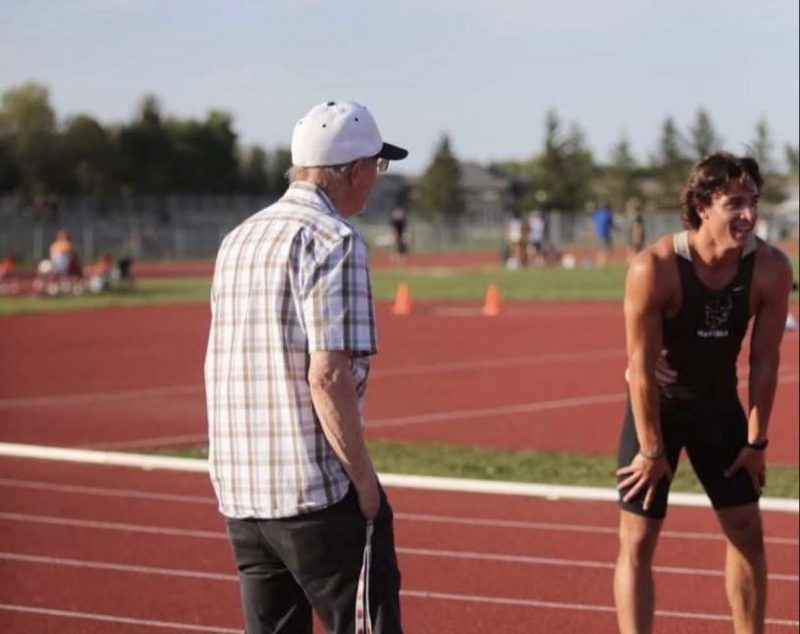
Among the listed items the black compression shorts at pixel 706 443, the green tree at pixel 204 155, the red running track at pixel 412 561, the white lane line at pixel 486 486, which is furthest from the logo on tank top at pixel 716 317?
the green tree at pixel 204 155

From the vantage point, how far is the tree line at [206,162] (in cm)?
5138

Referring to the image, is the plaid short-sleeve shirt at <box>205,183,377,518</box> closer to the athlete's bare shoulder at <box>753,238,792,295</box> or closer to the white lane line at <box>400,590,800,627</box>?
the athlete's bare shoulder at <box>753,238,792,295</box>

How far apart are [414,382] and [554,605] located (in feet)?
29.2

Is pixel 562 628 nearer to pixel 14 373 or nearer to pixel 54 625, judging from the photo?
pixel 54 625

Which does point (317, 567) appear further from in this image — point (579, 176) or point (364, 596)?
point (579, 176)

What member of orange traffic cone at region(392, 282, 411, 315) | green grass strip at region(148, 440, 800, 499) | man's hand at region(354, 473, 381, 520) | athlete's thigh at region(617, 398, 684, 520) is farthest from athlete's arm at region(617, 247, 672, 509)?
orange traffic cone at region(392, 282, 411, 315)

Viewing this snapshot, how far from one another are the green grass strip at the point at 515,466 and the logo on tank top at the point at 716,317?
4.60 meters

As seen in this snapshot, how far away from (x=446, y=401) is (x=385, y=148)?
10.6m

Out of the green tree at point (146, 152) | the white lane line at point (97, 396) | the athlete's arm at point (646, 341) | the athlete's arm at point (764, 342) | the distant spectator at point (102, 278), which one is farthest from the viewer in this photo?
the green tree at point (146, 152)

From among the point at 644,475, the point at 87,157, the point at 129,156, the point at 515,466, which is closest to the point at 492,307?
the point at 515,466

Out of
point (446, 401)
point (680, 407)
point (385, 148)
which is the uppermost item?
point (385, 148)

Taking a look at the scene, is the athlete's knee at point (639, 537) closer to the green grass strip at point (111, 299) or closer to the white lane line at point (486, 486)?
the white lane line at point (486, 486)

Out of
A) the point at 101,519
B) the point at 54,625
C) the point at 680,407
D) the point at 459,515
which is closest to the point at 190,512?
the point at 101,519

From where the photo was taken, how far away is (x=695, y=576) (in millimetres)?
7535
